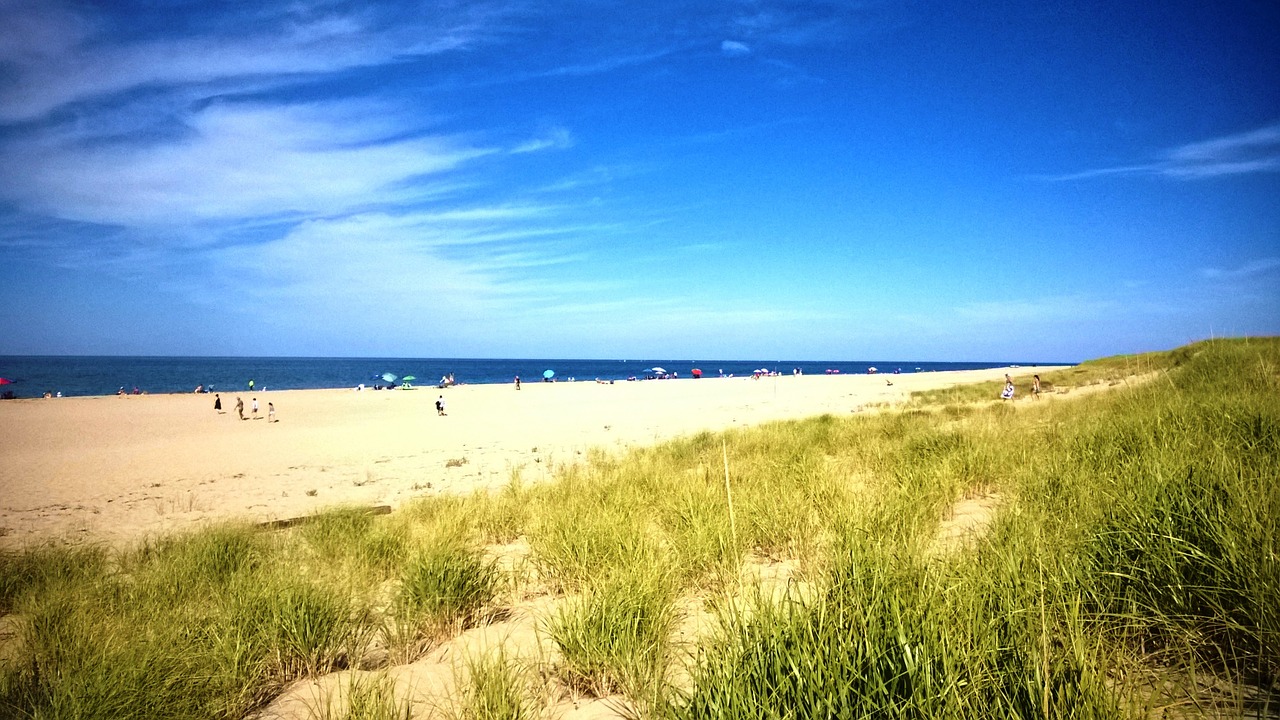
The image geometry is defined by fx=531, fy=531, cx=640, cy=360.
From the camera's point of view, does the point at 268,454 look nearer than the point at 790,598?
No

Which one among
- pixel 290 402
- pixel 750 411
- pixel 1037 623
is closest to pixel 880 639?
pixel 1037 623

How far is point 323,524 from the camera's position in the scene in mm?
6309

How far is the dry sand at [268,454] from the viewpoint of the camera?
10008 millimetres

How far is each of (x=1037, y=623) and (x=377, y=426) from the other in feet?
86.7

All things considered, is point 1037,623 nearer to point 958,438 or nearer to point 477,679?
point 477,679

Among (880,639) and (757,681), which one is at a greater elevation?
(880,639)

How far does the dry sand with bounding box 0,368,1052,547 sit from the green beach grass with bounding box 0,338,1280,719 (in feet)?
15.9

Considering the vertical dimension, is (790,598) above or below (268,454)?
above

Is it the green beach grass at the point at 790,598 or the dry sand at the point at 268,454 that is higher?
the green beach grass at the point at 790,598

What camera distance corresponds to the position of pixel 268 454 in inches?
672

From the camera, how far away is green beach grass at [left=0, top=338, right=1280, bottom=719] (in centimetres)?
186

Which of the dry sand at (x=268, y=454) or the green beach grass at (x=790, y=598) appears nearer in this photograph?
the green beach grass at (x=790, y=598)

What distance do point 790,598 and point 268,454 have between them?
19.7 metres

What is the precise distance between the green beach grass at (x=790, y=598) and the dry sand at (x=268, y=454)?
15.9 ft
